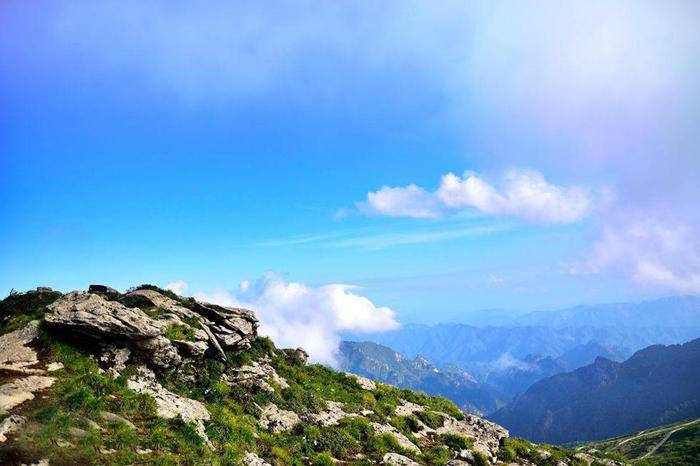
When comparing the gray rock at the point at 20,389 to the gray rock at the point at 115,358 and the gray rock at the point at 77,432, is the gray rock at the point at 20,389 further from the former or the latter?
the gray rock at the point at 115,358

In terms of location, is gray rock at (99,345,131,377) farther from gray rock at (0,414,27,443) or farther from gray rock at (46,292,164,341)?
gray rock at (0,414,27,443)

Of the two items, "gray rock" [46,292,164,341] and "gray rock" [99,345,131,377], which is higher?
"gray rock" [46,292,164,341]

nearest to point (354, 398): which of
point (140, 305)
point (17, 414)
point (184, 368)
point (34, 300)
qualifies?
point (184, 368)

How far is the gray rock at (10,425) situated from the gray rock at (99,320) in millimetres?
7456

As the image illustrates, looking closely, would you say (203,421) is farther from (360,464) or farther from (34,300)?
(34,300)

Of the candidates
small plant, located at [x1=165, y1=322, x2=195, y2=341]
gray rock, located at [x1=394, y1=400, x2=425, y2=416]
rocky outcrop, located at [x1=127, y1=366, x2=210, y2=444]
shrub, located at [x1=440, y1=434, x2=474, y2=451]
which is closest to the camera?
rocky outcrop, located at [x1=127, y1=366, x2=210, y2=444]

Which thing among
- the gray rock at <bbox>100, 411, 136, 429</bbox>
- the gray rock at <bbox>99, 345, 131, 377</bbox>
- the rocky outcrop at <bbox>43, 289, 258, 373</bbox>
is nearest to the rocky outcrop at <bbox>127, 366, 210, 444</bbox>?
the gray rock at <bbox>99, 345, 131, 377</bbox>

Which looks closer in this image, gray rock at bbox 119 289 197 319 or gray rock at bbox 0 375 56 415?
gray rock at bbox 0 375 56 415

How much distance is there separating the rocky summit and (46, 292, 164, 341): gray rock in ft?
0.27

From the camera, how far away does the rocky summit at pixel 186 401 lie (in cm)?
1555

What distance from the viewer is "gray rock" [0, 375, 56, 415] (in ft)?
51.1

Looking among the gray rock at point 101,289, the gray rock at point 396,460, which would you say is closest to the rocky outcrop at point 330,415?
the gray rock at point 396,460

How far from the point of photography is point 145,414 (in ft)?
59.5

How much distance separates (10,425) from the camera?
14336 millimetres
